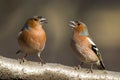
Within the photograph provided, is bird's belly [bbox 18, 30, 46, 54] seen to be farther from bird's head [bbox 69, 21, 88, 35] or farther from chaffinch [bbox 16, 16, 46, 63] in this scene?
bird's head [bbox 69, 21, 88, 35]

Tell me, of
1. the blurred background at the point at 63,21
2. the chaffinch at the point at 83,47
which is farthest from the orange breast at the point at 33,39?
the blurred background at the point at 63,21

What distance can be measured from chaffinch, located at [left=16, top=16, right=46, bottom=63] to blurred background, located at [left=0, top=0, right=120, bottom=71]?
8714mm

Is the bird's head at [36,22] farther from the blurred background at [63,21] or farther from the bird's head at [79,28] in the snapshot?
the blurred background at [63,21]

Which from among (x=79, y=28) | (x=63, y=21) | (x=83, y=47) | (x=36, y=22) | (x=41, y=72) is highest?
(x=36, y=22)

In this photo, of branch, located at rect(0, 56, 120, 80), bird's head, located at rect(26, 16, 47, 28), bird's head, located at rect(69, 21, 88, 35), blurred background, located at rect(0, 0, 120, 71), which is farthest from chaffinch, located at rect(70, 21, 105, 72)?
blurred background, located at rect(0, 0, 120, 71)

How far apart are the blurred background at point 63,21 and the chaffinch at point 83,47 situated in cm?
785

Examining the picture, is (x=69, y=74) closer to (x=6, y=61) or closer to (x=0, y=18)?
(x=6, y=61)

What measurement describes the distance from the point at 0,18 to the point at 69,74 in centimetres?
1355

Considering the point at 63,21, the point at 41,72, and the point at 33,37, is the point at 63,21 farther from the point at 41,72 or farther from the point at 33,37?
the point at 41,72

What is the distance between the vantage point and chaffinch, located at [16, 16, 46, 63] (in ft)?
28.5

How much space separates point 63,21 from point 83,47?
10.6 m

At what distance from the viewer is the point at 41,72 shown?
762cm

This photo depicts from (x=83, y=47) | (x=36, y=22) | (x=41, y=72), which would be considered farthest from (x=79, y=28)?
(x=41, y=72)

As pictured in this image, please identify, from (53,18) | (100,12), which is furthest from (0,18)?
(100,12)
